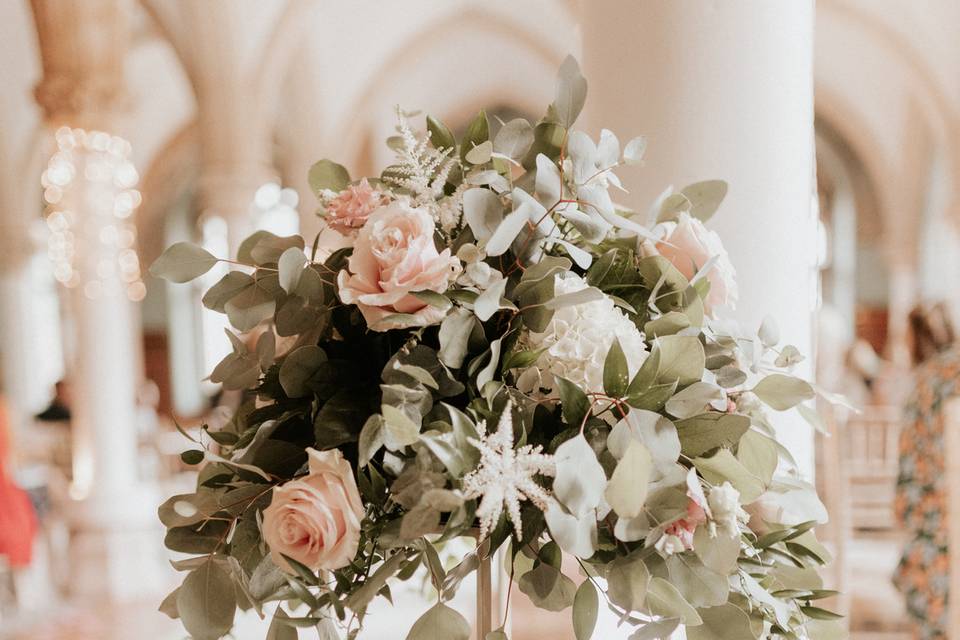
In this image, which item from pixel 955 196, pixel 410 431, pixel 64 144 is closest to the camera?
pixel 410 431

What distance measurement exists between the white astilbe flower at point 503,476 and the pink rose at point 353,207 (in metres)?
0.29

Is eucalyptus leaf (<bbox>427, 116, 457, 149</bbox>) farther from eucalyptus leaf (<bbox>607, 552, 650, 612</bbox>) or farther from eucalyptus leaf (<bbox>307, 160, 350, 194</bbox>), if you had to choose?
eucalyptus leaf (<bbox>607, 552, 650, 612</bbox>)

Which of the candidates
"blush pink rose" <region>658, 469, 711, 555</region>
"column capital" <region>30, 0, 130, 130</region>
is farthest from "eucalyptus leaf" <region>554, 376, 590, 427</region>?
"column capital" <region>30, 0, 130, 130</region>

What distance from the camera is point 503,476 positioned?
789 mm

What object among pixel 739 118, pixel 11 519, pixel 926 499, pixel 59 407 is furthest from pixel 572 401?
pixel 59 407

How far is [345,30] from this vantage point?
471 inches

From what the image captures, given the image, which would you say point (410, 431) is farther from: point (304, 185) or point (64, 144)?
point (304, 185)

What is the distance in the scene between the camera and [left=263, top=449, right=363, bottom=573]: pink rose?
82 cm

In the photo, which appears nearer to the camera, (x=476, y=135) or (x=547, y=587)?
(x=547, y=587)

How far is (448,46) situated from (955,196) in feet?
24.9

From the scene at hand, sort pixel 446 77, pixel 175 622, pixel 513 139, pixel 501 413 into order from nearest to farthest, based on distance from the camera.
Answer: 1. pixel 501 413
2. pixel 513 139
3. pixel 175 622
4. pixel 446 77

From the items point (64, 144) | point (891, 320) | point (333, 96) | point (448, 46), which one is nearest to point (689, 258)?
point (64, 144)

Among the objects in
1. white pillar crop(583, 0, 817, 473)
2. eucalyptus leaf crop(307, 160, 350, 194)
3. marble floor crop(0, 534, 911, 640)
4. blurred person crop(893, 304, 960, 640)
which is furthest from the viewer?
marble floor crop(0, 534, 911, 640)

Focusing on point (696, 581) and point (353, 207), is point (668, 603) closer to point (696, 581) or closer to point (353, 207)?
point (696, 581)
